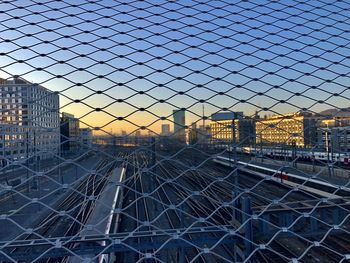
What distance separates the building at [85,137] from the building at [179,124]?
323mm

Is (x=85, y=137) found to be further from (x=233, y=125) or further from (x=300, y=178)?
(x=300, y=178)

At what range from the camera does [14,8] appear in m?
1.59

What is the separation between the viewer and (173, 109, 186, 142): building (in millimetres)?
1211

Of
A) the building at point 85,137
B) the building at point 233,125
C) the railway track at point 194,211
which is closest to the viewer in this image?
the building at point 85,137

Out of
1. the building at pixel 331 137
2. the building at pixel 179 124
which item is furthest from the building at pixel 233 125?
the building at pixel 331 137

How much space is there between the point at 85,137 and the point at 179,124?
35 cm

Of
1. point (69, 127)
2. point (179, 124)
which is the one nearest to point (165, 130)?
point (179, 124)

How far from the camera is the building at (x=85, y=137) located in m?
1.12

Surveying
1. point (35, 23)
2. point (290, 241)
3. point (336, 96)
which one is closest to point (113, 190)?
point (290, 241)

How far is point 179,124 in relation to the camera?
48.0 inches

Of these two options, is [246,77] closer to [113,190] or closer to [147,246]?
[147,246]

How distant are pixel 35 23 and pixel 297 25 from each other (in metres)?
1.41

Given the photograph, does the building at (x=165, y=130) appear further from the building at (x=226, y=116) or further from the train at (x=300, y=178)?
the train at (x=300, y=178)

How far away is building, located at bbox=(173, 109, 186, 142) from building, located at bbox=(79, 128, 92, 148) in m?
0.32
